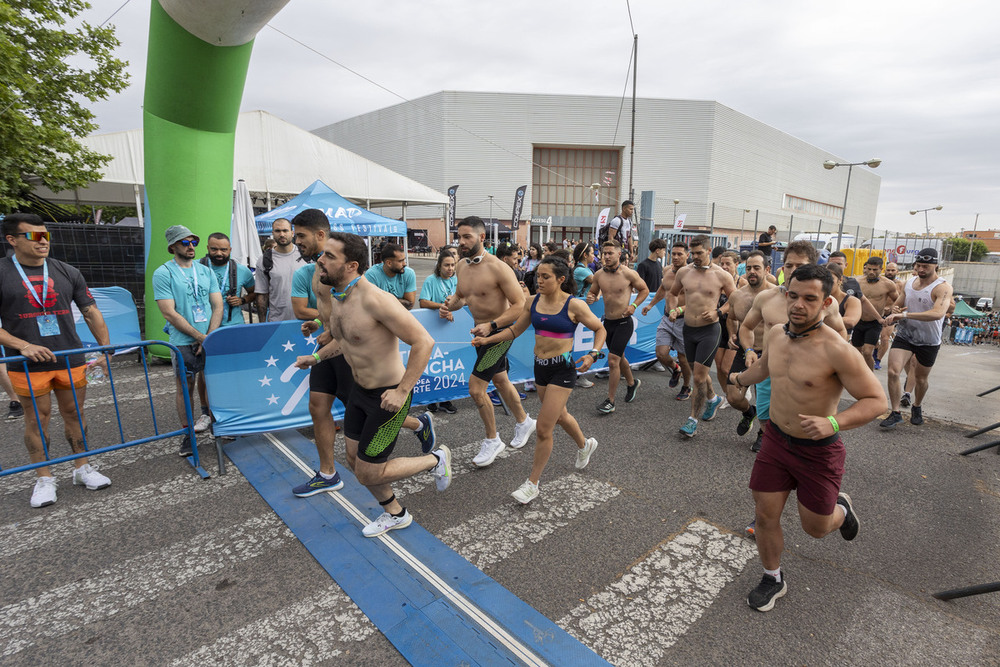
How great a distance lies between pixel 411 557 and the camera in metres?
3.17

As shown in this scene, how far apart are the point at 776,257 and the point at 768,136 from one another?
53446mm

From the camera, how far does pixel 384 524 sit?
3.42 meters

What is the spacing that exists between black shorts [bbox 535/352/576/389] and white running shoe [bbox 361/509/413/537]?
4.82 feet

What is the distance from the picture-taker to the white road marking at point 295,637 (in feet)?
7.88

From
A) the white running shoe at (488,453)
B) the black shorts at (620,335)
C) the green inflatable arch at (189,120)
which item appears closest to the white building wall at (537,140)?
the green inflatable arch at (189,120)

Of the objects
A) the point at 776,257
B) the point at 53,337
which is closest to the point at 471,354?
the point at 53,337

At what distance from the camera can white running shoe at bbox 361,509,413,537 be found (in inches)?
133

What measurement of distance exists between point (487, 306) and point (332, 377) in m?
1.58

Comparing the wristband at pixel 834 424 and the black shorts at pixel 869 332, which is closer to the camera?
the wristband at pixel 834 424

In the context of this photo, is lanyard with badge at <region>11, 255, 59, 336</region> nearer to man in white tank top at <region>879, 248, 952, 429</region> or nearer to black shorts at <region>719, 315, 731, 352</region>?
black shorts at <region>719, 315, 731, 352</region>

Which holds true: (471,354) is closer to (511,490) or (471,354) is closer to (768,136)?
(511,490)

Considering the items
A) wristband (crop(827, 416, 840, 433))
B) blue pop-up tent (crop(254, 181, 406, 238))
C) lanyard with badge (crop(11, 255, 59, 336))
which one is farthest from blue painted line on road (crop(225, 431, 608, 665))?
blue pop-up tent (crop(254, 181, 406, 238))

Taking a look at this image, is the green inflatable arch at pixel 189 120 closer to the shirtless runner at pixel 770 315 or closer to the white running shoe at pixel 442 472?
the white running shoe at pixel 442 472

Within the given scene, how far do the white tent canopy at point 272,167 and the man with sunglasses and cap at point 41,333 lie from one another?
11.9 meters
